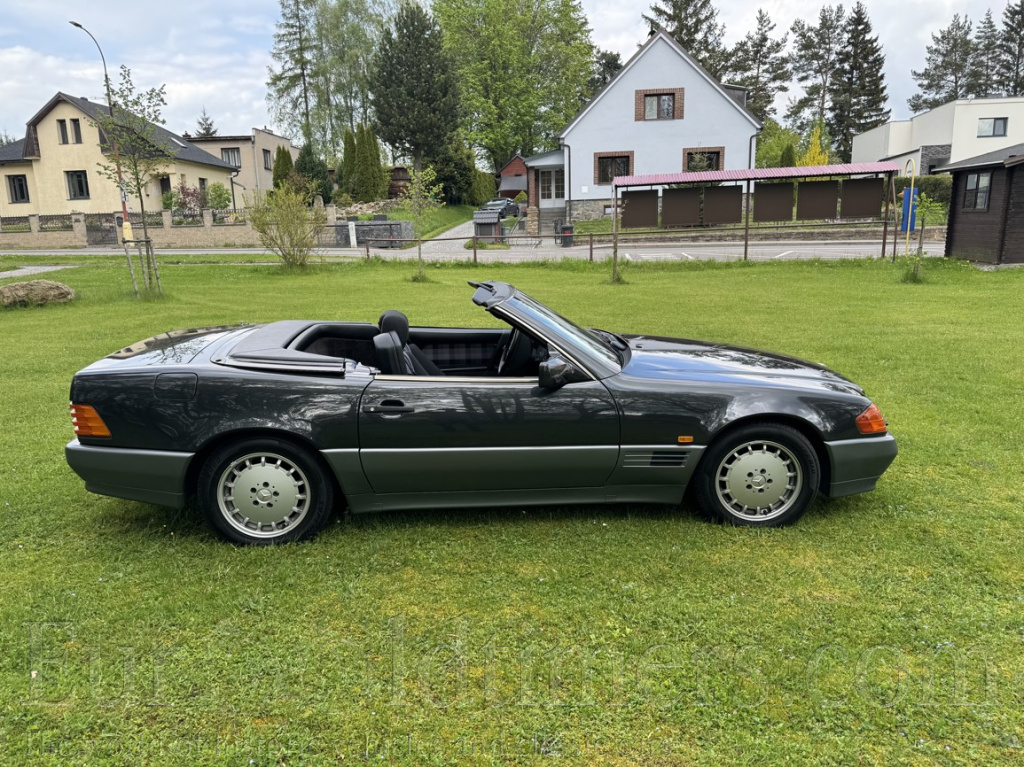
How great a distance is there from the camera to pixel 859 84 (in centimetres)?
6744

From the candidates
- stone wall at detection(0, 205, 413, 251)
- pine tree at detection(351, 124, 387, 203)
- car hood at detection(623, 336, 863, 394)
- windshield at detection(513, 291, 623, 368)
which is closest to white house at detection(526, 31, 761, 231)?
stone wall at detection(0, 205, 413, 251)

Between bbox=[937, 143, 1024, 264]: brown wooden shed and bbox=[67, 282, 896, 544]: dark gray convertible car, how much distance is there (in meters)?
18.8

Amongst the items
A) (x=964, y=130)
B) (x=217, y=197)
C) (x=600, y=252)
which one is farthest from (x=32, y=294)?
(x=964, y=130)

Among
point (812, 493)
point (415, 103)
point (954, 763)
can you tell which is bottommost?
point (954, 763)

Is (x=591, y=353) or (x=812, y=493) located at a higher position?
(x=591, y=353)

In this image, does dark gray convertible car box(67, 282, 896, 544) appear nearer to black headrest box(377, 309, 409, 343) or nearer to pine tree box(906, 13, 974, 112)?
black headrest box(377, 309, 409, 343)

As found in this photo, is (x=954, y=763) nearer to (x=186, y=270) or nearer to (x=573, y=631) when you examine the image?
(x=573, y=631)

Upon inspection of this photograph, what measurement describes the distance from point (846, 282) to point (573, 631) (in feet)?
54.1

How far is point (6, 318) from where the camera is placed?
13.5m

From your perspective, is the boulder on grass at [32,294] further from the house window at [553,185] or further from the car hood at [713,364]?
the house window at [553,185]

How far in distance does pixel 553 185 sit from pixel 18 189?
1274 inches

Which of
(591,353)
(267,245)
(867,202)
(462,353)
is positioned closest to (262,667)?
(591,353)

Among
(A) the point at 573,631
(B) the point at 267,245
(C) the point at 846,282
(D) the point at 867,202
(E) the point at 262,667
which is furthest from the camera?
(D) the point at 867,202

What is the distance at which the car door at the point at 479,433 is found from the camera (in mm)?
3752
